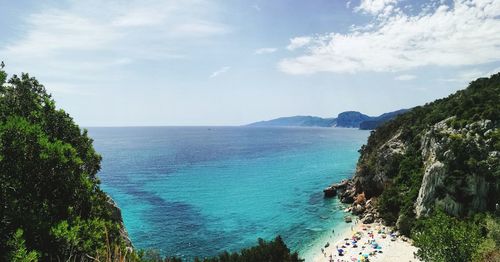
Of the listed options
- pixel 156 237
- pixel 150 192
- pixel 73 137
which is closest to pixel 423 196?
pixel 156 237

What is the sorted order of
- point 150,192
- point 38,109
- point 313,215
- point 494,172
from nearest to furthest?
point 38,109, point 494,172, point 313,215, point 150,192

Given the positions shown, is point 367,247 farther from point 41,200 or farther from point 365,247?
point 41,200

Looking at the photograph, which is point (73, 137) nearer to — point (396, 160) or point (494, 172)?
point (494, 172)

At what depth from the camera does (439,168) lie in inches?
1729

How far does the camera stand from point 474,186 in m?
40.8

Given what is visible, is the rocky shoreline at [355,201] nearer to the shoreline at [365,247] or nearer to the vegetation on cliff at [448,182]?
the vegetation on cliff at [448,182]

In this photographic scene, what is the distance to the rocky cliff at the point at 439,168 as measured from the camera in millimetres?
41062

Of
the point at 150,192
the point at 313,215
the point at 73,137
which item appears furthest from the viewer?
the point at 150,192

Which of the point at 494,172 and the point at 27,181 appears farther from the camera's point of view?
the point at 494,172

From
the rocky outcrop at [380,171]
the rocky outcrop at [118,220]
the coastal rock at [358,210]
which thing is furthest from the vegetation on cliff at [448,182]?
the rocky outcrop at [118,220]

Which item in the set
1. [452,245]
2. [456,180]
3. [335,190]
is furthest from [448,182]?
[335,190]

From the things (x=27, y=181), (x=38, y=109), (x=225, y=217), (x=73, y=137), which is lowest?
(x=225, y=217)

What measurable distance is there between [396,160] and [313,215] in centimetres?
1868


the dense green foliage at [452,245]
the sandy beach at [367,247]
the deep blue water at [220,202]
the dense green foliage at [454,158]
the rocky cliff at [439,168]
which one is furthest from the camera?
the deep blue water at [220,202]
